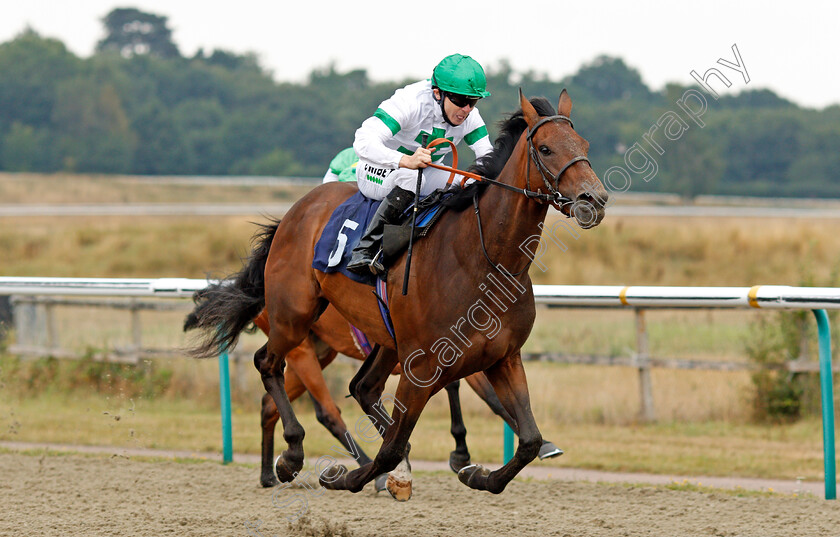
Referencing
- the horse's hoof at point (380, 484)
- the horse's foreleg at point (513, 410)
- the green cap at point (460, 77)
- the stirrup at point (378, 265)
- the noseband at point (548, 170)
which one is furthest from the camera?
the horse's hoof at point (380, 484)

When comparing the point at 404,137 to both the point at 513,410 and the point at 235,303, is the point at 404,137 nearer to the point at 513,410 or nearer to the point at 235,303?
the point at 513,410

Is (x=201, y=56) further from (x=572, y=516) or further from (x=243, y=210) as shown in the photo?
(x=572, y=516)

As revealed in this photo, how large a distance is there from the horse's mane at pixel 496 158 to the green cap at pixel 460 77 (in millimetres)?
201

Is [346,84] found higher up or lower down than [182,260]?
higher up

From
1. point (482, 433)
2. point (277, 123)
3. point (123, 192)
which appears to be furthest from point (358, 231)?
point (277, 123)

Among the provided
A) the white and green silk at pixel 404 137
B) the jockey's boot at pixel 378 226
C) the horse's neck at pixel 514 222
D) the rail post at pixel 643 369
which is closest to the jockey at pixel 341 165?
the white and green silk at pixel 404 137

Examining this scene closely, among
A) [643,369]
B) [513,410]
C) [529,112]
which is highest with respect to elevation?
[529,112]

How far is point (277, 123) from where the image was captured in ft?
191

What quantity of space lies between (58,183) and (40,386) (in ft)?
105

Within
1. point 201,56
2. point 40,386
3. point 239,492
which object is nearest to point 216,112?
point 201,56

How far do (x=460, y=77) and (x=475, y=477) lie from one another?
6.05 ft

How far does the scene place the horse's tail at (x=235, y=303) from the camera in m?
5.81

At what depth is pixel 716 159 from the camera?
154ft

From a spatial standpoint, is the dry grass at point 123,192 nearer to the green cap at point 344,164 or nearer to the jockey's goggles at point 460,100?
the green cap at point 344,164
